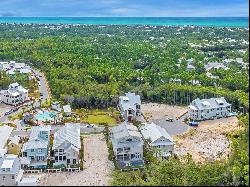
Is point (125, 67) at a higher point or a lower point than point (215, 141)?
higher

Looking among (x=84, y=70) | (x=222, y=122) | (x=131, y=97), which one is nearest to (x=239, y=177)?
(x=222, y=122)

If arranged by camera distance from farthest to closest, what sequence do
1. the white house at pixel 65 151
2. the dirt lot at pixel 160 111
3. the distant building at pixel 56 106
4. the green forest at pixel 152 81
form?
the distant building at pixel 56 106
the dirt lot at pixel 160 111
the white house at pixel 65 151
the green forest at pixel 152 81

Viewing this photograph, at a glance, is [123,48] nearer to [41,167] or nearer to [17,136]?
[17,136]

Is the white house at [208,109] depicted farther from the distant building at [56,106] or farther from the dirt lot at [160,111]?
the distant building at [56,106]

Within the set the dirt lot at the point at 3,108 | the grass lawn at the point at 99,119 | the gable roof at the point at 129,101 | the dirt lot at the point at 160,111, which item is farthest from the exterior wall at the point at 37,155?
the dirt lot at the point at 3,108

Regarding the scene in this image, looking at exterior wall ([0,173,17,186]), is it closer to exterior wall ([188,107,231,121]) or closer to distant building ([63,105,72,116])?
distant building ([63,105,72,116])

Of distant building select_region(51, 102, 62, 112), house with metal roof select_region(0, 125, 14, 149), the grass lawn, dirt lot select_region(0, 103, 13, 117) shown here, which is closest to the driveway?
the grass lawn

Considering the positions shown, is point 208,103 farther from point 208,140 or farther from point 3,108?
point 3,108
